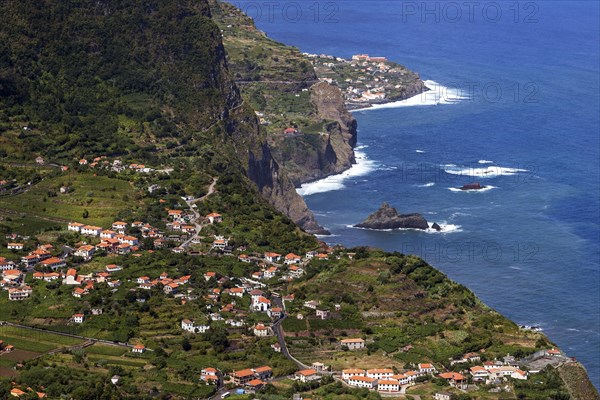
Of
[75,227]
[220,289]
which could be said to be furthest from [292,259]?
[75,227]

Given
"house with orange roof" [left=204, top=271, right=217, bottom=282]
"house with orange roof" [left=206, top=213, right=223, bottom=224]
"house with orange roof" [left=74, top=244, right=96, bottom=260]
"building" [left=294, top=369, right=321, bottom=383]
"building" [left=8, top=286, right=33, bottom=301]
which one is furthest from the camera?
"house with orange roof" [left=206, top=213, right=223, bottom=224]

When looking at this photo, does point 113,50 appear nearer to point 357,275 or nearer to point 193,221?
point 193,221

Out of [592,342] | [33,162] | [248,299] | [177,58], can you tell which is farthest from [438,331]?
[177,58]

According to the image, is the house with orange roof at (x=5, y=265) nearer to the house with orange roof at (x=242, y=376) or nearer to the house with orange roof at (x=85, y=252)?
the house with orange roof at (x=85, y=252)

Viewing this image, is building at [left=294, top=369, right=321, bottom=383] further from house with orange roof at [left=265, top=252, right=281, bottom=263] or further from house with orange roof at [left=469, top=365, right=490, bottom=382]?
house with orange roof at [left=265, top=252, right=281, bottom=263]

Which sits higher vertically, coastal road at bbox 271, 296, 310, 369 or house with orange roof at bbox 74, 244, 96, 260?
house with orange roof at bbox 74, 244, 96, 260

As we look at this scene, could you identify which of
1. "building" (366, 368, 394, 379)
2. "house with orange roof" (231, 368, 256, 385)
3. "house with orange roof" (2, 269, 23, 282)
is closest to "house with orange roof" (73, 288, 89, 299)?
"house with orange roof" (2, 269, 23, 282)
